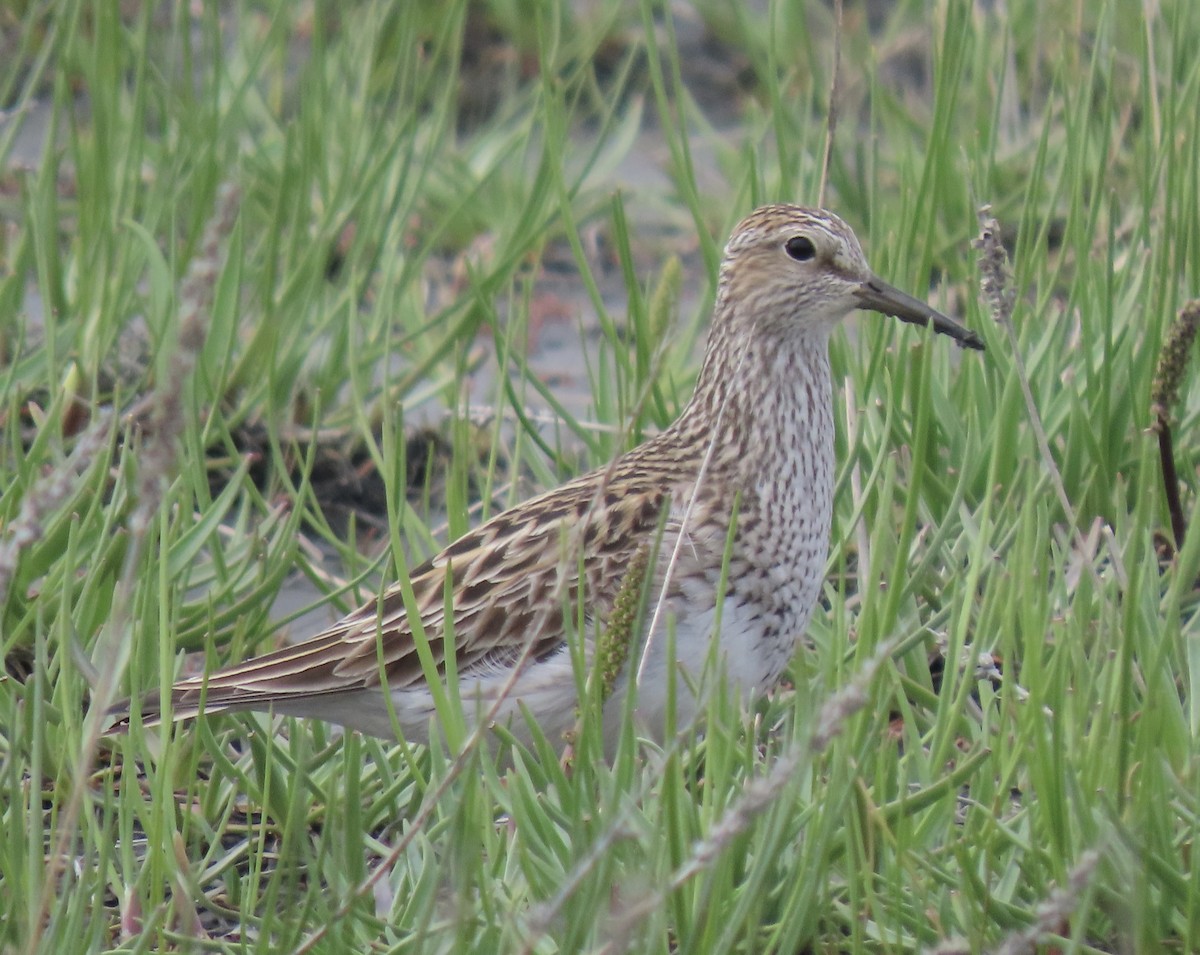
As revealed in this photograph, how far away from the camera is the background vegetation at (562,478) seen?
2.75 m

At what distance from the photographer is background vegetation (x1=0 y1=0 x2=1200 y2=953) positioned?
2752 millimetres

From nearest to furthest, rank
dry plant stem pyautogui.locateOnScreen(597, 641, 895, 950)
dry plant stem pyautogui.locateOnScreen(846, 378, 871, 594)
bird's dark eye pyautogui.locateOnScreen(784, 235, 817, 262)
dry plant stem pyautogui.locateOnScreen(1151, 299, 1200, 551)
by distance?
dry plant stem pyautogui.locateOnScreen(597, 641, 895, 950)
dry plant stem pyautogui.locateOnScreen(1151, 299, 1200, 551)
dry plant stem pyautogui.locateOnScreen(846, 378, 871, 594)
bird's dark eye pyautogui.locateOnScreen(784, 235, 817, 262)

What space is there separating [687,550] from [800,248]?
2.71ft

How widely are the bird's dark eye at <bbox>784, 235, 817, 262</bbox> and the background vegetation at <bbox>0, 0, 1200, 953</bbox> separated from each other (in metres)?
0.29

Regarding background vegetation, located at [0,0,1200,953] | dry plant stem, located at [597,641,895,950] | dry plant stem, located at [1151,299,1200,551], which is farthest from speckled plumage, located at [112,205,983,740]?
dry plant stem, located at [597,641,895,950]

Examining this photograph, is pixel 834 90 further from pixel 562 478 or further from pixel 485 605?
pixel 485 605

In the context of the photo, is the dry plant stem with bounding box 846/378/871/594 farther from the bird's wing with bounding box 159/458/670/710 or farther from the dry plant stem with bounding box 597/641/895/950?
the dry plant stem with bounding box 597/641/895/950

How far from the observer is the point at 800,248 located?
4.17 metres

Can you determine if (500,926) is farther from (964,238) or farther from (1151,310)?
(964,238)

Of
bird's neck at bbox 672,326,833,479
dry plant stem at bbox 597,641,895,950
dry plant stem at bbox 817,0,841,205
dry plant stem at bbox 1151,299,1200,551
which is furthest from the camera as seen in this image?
dry plant stem at bbox 817,0,841,205

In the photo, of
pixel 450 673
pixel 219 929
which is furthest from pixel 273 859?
pixel 450 673

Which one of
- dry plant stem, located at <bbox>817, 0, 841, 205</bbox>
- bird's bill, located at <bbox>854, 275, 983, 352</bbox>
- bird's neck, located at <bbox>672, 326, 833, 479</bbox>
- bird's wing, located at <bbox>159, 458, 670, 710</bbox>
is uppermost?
dry plant stem, located at <bbox>817, 0, 841, 205</bbox>

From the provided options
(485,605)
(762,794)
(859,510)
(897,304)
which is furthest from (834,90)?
(762,794)

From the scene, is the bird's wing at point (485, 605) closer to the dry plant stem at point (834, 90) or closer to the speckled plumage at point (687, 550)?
the speckled plumage at point (687, 550)
